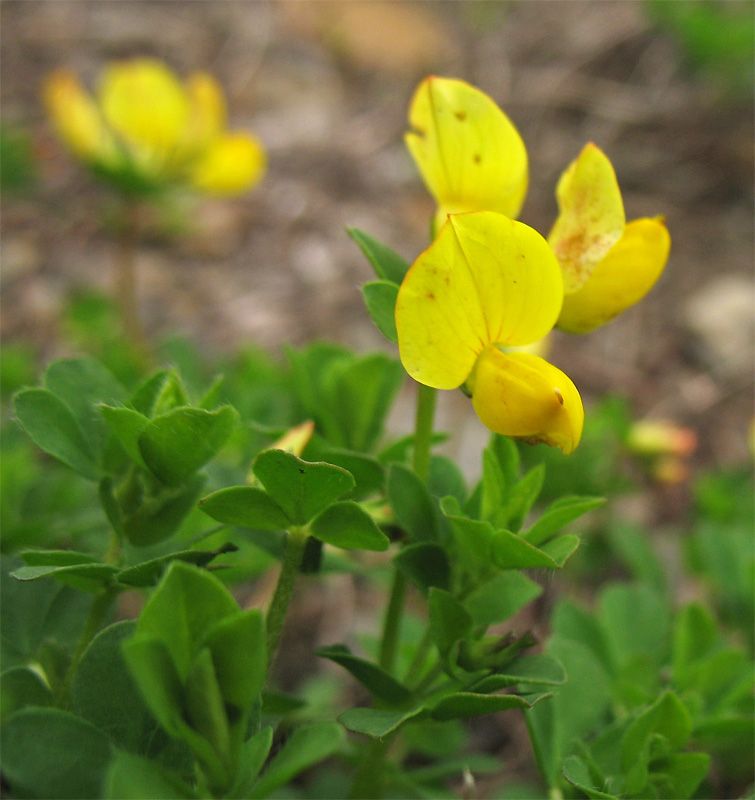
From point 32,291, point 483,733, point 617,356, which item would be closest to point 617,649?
point 483,733

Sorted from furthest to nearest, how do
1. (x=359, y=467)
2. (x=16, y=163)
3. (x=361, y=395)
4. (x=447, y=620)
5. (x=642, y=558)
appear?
(x=16, y=163), (x=642, y=558), (x=361, y=395), (x=359, y=467), (x=447, y=620)

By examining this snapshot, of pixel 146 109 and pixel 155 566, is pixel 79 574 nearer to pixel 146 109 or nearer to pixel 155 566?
pixel 155 566

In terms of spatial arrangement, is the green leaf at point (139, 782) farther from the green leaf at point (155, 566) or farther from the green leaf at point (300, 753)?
the green leaf at point (155, 566)

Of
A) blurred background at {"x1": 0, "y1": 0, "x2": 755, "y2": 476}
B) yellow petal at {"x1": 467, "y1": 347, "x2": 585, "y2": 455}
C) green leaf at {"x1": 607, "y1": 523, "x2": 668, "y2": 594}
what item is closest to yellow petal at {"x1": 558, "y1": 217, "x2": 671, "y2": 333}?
yellow petal at {"x1": 467, "y1": 347, "x2": 585, "y2": 455}

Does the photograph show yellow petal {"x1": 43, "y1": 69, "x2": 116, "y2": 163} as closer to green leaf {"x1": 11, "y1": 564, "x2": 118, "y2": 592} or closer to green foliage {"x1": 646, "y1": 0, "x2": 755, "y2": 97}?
green leaf {"x1": 11, "y1": 564, "x2": 118, "y2": 592}

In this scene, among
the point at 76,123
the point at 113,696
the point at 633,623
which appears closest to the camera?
the point at 113,696

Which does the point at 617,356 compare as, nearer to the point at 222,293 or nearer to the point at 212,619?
the point at 222,293

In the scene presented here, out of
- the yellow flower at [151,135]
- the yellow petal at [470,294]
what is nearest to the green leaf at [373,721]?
the yellow petal at [470,294]

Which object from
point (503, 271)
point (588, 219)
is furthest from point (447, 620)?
point (588, 219)
